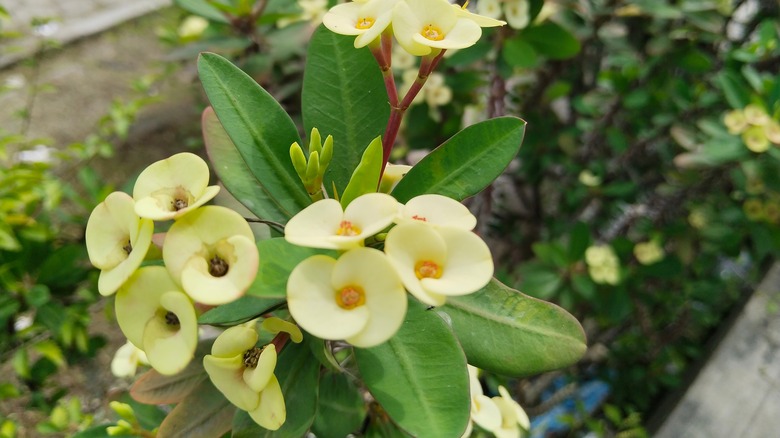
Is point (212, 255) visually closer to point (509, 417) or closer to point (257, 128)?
point (257, 128)

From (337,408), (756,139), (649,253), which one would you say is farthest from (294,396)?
(649,253)

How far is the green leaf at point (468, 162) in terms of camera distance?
2.20ft

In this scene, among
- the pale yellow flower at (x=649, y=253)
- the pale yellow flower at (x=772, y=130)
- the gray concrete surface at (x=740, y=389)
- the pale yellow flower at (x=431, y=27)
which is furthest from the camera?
the pale yellow flower at (x=649, y=253)

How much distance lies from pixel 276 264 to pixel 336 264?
0.09m

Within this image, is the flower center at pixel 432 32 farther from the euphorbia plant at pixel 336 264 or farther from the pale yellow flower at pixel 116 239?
the pale yellow flower at pixel 116 239

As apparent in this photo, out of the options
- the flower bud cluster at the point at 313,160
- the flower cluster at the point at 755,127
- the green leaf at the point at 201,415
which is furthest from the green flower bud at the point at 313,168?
the flower cluster at the point at 755,127

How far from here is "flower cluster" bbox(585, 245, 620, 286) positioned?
5.72 ft

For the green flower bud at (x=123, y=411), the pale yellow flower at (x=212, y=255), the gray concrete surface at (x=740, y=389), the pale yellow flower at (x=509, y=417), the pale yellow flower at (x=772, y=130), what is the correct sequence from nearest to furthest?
the pale yellow flower at (x=212, y=255) < the green flower bud at (x=123, y=411) < the pale yellow flower at (x=509, y=417) < the pale yellow flower at (x=772, y=130) < the gray concrete surface at (x=740, y=389)

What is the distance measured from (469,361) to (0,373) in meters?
2.01

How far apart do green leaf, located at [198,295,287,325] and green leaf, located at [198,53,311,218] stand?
0.45 feet

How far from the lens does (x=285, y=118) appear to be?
710 millimetres

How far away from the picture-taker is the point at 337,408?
0.77 metres

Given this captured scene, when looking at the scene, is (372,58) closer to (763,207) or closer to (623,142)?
(623,142)

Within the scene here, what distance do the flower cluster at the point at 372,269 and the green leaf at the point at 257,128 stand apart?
0.57 ft
